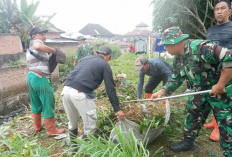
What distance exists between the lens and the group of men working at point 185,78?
2.14 meters

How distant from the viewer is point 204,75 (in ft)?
7.57

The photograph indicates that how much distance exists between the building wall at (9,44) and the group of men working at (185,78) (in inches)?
277

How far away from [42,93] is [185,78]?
8.00ft

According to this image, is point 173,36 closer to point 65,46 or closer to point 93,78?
point 93,78

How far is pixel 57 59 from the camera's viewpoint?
11.2 feet

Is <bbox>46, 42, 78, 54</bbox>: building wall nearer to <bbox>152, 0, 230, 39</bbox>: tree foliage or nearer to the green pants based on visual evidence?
<bbox>152, 0, 230, 39</bbox>: tree foliage

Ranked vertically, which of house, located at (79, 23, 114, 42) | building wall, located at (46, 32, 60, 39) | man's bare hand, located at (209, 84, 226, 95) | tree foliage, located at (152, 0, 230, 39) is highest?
house, located at (79, 23, 114, 42)

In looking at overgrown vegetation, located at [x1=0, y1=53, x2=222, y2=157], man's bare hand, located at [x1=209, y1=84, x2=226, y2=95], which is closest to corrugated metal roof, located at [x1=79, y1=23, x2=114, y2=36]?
overgrown vegetation, located at [x1=0, y1=53, x2=222, y2=157]

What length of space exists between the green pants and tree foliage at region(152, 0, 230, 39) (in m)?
4.23

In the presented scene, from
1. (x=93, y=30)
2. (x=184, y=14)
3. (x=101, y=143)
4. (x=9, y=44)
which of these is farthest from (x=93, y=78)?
(x=93, y=30)

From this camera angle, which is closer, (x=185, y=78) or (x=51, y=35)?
(x=185, y=78)

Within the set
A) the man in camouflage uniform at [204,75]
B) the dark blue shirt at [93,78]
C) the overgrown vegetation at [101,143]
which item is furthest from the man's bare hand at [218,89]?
the dark blue shirt at [93,78]

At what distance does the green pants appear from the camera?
3232mm

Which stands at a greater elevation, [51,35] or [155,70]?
[51,35]
